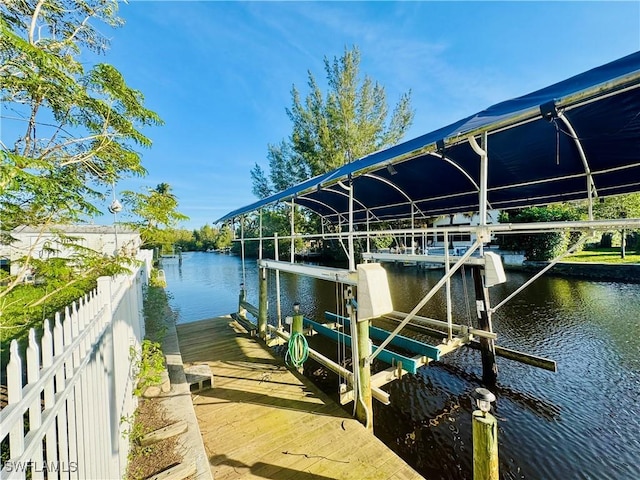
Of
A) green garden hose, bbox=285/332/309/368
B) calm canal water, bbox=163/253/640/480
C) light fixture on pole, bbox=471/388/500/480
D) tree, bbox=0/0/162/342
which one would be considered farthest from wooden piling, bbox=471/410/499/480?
tree, bbox=0/0/162/342

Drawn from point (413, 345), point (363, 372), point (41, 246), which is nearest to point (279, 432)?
point (363, 372)

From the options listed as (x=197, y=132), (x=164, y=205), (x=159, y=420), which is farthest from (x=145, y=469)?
(x=197, y=132)

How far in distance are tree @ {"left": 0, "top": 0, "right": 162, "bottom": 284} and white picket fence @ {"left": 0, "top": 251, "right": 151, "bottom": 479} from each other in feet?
5.72

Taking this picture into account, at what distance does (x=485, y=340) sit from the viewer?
5.29m

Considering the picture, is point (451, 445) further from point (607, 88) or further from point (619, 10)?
point (619, 10)

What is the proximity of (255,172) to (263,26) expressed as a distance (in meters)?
16.1

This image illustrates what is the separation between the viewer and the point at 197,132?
76.2ft

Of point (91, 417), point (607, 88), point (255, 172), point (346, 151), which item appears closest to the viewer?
point (91, 417)

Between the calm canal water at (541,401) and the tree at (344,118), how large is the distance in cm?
1374

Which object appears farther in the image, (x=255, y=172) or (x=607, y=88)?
(x=255, y=172)

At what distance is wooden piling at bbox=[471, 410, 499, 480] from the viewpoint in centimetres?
254

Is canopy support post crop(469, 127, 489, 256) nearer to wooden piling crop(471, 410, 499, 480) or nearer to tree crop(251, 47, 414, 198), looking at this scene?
wooden piling crop(471, 410, 499, 480)

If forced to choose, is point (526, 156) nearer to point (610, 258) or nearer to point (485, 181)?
point (485, 181)

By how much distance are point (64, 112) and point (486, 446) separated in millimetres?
6167
